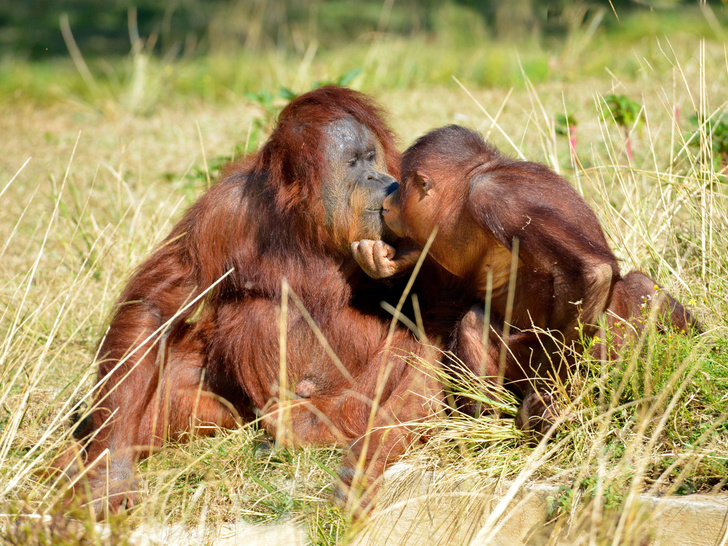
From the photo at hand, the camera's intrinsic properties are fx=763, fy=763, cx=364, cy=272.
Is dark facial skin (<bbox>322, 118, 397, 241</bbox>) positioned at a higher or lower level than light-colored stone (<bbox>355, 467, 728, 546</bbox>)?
higher

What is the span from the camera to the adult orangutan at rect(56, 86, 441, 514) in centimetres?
329

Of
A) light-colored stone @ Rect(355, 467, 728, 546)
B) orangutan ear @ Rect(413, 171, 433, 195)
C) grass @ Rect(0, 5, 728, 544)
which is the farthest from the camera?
orangutan ear @ Rect(413, 171, 433, 195)

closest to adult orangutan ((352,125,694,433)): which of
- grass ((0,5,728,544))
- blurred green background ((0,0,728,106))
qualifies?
grass ((0,5,728,544))

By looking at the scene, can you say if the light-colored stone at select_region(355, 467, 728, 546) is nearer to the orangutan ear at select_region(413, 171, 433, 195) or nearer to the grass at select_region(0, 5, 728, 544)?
the grass at select_region(0, 5, 728, 544)

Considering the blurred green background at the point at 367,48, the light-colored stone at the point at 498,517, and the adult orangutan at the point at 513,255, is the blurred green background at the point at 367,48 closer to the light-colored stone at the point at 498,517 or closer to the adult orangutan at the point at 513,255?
the adult orangutan at the point at 513,255

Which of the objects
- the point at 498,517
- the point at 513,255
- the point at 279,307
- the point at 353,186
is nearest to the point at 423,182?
the point at 353,186

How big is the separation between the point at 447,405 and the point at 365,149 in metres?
1.17

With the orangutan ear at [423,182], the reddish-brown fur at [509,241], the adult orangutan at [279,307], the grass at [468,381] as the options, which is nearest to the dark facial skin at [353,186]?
the adult orangutan at [279,307]

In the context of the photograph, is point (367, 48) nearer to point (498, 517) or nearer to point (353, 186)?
point (353, 186)

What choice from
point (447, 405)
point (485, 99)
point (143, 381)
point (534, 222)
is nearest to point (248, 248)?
point (143, 381)

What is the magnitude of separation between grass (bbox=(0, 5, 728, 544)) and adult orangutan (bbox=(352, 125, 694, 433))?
147 mm

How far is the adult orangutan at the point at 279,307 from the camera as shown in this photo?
329 cm

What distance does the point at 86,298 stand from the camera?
472 centimetres

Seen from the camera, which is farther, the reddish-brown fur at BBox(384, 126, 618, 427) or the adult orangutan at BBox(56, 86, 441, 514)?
the adult orangutan at BBox(56, 86, 441, 514)
